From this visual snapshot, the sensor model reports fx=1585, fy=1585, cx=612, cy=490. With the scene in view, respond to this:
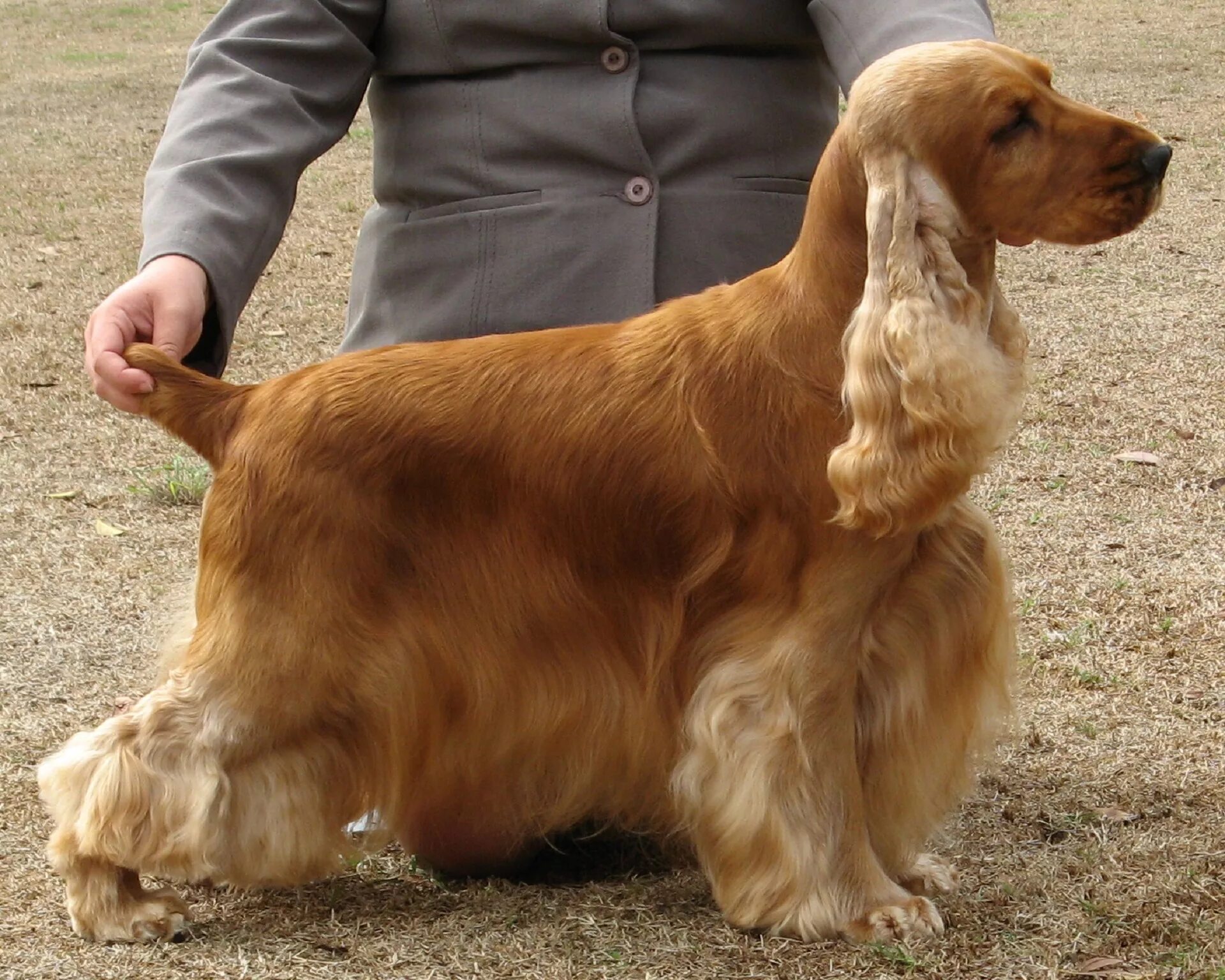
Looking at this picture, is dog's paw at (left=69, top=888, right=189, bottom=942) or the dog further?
dog's paw at (left=69, top=888, right=189, bottom=942)

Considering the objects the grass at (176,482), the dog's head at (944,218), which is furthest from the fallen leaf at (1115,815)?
the grass at (176,482)

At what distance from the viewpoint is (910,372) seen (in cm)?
221

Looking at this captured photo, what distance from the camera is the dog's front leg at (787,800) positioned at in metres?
2.47

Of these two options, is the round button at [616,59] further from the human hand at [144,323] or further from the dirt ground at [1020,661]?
the dirt ground at [1020,661]

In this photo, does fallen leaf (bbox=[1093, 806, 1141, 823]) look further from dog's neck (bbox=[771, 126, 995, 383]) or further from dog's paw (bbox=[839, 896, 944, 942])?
dog's neck (bbox=[771, 126, 995, 383])

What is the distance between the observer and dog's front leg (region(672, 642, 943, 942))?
2473 mm

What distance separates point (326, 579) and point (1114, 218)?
4.32 feet

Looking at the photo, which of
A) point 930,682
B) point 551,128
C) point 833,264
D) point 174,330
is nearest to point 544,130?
point 551,128

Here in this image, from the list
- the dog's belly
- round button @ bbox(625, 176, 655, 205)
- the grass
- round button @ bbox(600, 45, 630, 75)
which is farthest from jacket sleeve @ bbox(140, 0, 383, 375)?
the grass

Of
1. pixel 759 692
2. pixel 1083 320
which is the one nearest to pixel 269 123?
pixel 759 692

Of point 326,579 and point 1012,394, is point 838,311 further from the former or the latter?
point 326,579

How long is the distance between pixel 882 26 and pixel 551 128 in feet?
2.37

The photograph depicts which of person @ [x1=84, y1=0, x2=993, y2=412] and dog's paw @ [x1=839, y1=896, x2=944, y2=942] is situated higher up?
person @ [x1=84, y1=0, x2=993, y2=412]

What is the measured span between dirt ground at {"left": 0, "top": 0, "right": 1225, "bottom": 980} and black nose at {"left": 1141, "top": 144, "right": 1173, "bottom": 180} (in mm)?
1201
